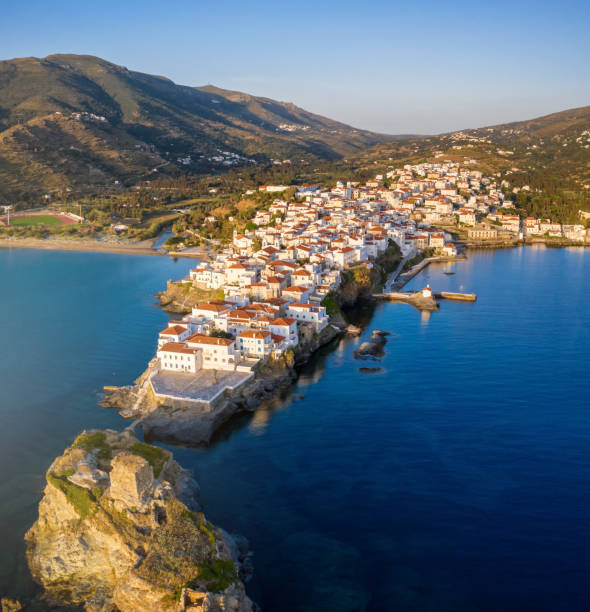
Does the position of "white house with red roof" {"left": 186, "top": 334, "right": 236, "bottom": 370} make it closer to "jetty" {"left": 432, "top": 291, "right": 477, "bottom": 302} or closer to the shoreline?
"jetty" {"left": 432, "top": 291, "right": 477, "bottom": 302}

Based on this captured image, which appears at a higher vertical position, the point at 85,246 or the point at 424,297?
the point at 85,246

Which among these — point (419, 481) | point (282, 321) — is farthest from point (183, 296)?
point (419, 481)

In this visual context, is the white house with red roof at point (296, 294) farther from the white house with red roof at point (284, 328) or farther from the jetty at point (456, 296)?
the jetty at point (456, 296)

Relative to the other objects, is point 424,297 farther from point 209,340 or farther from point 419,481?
point 419,481

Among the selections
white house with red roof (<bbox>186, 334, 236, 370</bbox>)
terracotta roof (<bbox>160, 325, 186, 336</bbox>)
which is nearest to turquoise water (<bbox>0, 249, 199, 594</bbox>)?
terracotta roof (<bbox>160, 325, 186, 336</bbox>)

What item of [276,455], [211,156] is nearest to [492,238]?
[276,455]
